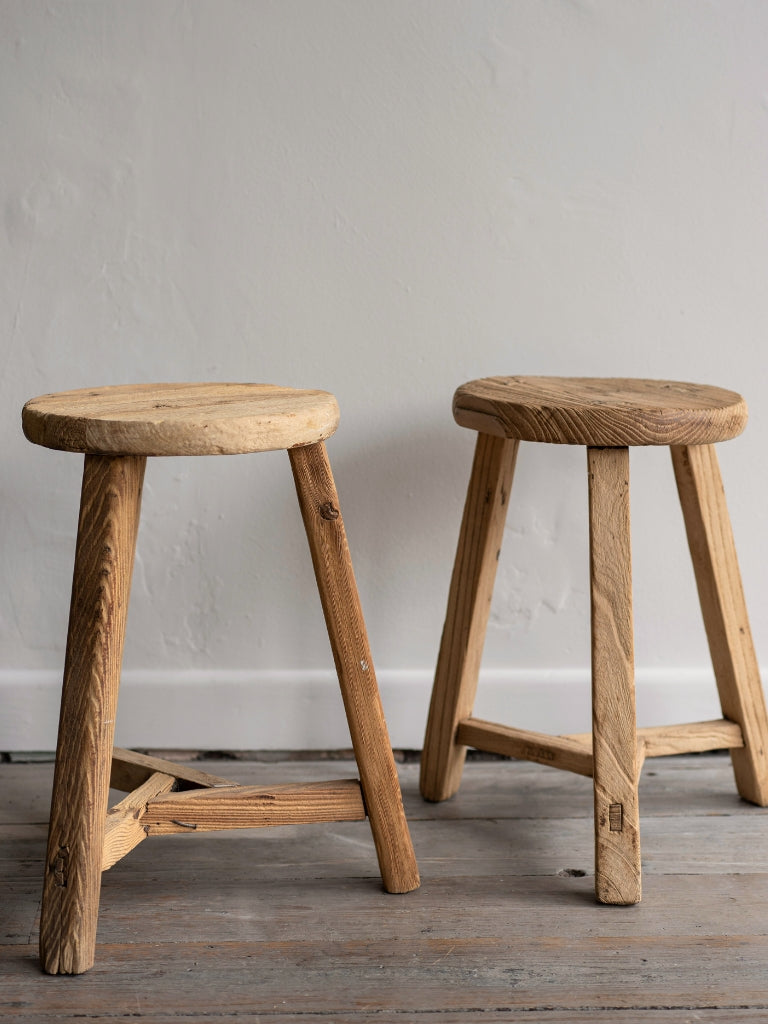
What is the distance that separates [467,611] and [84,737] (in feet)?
1.96

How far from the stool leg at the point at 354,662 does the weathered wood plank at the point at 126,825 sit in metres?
0.26

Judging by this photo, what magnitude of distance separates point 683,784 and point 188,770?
2.59 ft

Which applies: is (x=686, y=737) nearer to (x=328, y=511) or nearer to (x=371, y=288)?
(x=328, y=511)

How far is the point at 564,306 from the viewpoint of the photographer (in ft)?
5.27

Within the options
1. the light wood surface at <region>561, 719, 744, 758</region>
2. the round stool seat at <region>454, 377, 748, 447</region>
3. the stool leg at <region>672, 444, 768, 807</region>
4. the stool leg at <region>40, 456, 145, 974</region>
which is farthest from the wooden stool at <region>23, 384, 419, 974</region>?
the stool leg at <region>672, 444, 768, 807</region>

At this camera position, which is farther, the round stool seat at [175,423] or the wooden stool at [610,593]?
the wooden stool at [610,593]

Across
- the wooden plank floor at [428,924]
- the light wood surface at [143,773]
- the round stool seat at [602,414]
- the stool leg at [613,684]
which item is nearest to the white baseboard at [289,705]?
the wooden plank floor at [428,924]

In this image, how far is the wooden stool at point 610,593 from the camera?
1219 millimetres

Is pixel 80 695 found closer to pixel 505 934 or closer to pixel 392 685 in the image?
pixel 505 934

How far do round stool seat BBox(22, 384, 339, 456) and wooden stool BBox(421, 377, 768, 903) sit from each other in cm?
27

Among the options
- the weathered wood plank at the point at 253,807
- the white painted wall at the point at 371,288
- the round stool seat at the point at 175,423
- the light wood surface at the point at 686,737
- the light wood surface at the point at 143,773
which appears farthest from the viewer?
the white painted wall at the point at 371,288

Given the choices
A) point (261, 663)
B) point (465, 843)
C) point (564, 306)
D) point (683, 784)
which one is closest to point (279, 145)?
point (564, 306)

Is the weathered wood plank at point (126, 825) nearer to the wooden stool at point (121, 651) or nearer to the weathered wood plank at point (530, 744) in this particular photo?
the wooden stool at point (121, 651)

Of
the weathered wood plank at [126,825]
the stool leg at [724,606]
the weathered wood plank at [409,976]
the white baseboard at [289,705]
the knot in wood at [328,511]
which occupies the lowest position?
the white baseboard at [289,705]
